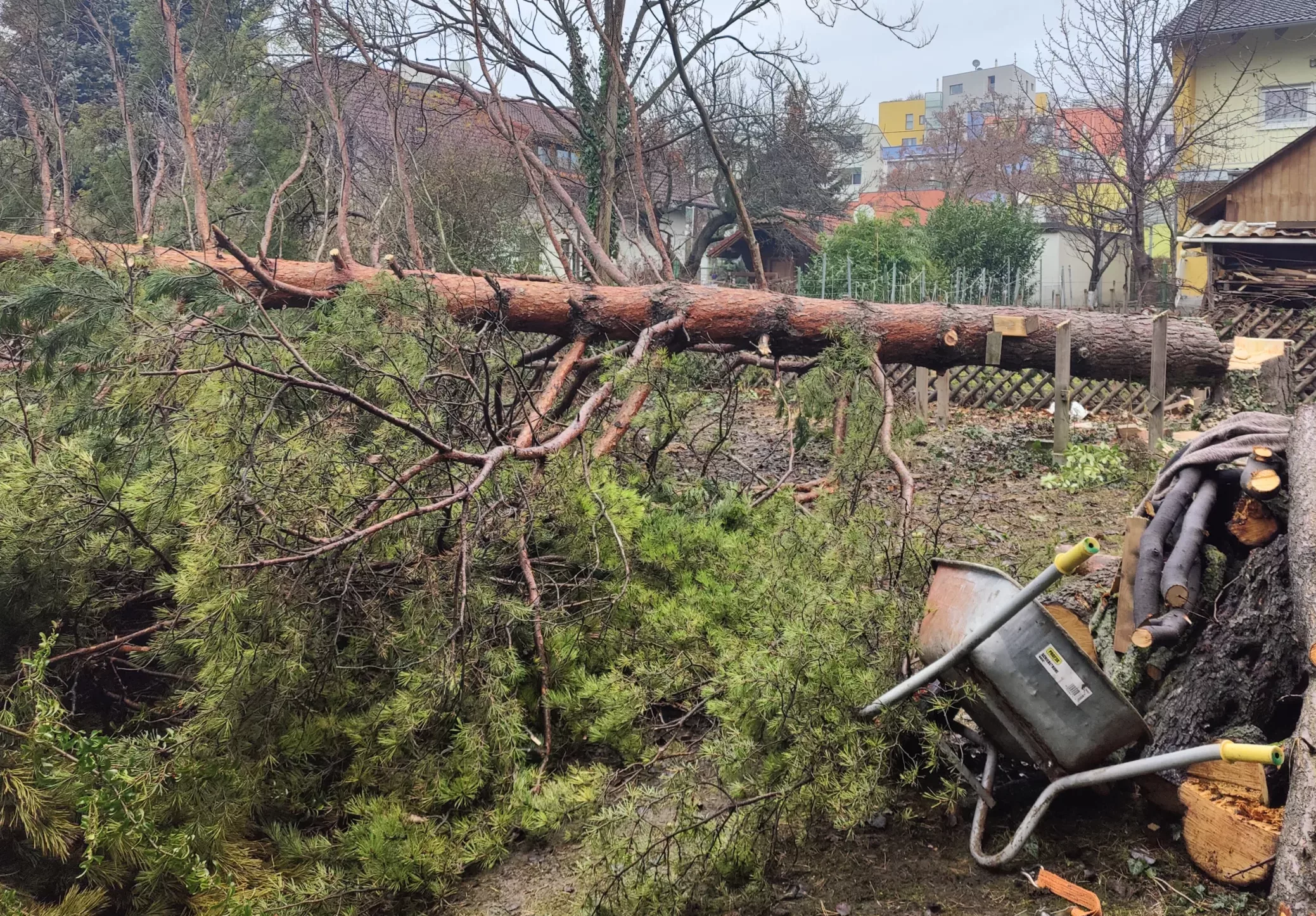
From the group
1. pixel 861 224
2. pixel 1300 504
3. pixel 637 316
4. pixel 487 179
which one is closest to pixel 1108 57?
pixel 861 224

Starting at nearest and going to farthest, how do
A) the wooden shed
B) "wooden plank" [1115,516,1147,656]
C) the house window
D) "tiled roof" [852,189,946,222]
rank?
"wooden plank" [1115,516,1147,656]
the wooden shed
the house window
"tiled roof" [852,189,946,222]

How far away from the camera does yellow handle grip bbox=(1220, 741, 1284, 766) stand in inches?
59.9

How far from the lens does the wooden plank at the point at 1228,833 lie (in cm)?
199

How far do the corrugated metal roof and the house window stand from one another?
28.2 feet

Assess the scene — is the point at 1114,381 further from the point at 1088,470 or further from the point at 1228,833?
the point at 1228,833

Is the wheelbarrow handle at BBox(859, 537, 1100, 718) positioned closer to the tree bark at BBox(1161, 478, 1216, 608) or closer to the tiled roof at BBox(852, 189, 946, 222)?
the tree bark at BBox(1161, 478, 1216, 608)

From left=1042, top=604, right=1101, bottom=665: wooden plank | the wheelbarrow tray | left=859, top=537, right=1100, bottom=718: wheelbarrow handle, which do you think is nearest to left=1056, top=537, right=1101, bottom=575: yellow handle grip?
left=859, top=537, right=1100, bottom=718: wheelbarrow handle

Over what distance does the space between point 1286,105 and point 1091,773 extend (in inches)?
889

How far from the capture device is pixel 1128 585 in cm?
272

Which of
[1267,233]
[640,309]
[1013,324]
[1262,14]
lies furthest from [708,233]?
[640,309]

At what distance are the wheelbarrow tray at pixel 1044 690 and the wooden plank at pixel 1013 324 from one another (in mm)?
4024

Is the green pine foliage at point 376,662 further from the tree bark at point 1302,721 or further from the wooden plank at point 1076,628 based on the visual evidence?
the tree bark at point 1302,721

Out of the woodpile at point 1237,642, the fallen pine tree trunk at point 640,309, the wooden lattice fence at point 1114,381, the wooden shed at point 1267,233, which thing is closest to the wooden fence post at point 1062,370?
the fallen pine tree trunk at point 640,309

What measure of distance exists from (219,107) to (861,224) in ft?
35.0
